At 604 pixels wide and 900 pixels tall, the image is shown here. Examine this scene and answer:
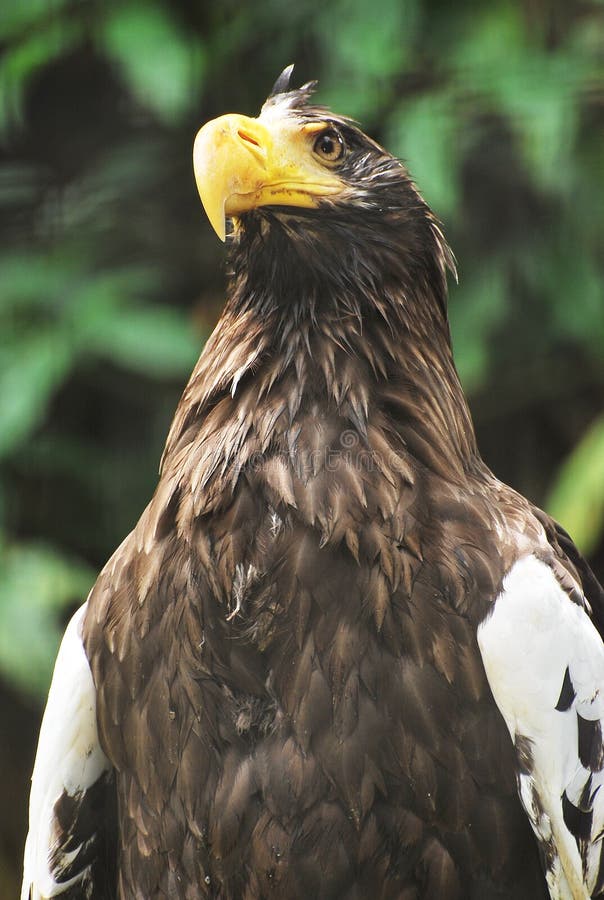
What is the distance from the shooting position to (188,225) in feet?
15.2

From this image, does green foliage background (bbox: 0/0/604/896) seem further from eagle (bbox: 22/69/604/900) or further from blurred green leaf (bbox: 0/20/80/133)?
eagle (bbox: 22/69/604/900)

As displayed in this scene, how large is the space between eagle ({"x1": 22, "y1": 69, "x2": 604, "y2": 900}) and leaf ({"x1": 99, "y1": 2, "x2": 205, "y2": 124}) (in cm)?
→ 174

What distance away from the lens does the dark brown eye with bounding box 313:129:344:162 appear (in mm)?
2209

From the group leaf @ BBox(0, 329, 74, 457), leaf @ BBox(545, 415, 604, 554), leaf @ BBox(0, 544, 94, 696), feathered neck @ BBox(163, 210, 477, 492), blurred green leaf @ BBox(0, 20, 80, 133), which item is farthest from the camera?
leaf @ BBox(545, 415, 604, 554)

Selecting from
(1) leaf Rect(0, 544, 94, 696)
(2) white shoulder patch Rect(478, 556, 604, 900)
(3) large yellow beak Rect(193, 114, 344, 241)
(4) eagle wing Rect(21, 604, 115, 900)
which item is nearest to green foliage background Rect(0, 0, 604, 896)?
(1) leaf Rect(0, 544, 94, 696)

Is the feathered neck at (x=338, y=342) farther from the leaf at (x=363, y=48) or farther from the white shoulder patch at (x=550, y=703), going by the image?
the leaf at (x=363, y=48)

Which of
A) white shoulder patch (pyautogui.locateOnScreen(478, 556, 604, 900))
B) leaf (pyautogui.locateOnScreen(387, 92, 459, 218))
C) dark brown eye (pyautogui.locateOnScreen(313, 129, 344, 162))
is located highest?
leaf (pyautogui.locateOnScreen(387, 92, 459, 218))

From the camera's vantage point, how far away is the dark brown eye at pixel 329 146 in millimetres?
2209

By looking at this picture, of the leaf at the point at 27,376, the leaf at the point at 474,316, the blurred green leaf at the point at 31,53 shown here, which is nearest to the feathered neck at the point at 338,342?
the leaf at the point at 27,376

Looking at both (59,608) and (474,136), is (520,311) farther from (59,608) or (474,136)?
(59,608)

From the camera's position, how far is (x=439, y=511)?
80.7 inches

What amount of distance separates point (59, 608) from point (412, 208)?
2135mm

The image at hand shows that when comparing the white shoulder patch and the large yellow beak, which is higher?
the large yellow beak

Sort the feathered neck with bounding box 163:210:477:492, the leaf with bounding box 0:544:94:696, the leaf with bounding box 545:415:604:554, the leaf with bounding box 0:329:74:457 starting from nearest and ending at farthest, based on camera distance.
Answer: the feathered neck with bounding box 163:210:477:492 < the leaf with bounding box 0:544:94:696 < the leaf with bounding box 0:329:74:457 < the leaf with bounding box 545:415:604:554
